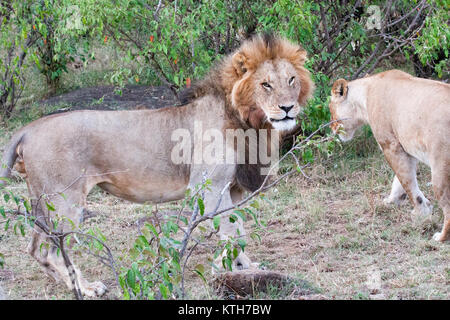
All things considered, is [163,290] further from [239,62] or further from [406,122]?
[406,122]

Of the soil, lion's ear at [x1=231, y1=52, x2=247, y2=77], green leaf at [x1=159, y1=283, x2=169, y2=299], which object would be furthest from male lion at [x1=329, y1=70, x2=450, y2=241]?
the soil

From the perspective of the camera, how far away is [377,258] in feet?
15.5

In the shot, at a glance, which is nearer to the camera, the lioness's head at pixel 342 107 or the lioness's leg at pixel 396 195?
the lioness's leg at pixel 396 195

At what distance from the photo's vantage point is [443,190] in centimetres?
486

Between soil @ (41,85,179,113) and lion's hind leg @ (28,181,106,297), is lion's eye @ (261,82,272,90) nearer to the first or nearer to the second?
lion's hind leg @ (28,181,106,297)

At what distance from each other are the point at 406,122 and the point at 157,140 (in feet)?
6.07

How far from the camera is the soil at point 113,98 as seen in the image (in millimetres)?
8719

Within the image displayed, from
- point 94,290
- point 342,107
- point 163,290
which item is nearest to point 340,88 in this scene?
point 342,107

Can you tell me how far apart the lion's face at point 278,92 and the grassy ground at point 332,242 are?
0.98m

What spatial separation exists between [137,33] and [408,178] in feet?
9.24

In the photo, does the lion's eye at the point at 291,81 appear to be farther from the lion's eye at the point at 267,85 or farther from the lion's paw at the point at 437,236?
the lion's paw at the point at 437,236

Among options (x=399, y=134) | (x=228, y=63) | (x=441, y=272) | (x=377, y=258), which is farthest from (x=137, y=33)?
(x=441, y=272)

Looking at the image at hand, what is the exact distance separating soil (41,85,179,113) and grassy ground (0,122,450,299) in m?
2.31

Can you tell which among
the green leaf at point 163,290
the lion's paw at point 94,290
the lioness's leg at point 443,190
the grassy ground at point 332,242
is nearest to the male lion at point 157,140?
the lion's paw at point 94,290
